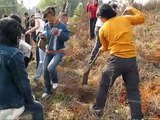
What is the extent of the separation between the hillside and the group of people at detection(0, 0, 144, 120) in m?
0.31

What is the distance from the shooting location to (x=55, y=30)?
6.22m

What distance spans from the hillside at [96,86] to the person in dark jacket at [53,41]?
61cm

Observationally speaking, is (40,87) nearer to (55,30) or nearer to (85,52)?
(55,30)

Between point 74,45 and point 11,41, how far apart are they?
8053 millimetres

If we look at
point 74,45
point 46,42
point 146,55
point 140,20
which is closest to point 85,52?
point 74,45

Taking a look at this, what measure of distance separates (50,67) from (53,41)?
0.48m

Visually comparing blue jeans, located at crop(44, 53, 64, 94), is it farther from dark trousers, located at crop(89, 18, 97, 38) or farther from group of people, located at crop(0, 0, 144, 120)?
dark trousers, located at crop(89, 18, 97, 38)

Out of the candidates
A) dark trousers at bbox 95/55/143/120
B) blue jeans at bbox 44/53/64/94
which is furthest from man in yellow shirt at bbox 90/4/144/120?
blue jeans at bbox 44/53/64/94

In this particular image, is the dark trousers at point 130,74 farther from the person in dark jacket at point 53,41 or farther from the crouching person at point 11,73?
the crouching person at point 11,73

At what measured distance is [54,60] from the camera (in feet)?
21.0

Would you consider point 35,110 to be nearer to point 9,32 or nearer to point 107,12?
point 9,32

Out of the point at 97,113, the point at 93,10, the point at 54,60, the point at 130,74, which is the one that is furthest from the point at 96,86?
the point at 93,10

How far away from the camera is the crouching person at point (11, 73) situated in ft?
11.7

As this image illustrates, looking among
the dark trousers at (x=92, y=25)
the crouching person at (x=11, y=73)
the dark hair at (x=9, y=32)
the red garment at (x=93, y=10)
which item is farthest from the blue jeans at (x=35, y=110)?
the dark trousers at (x=92, y=25)
